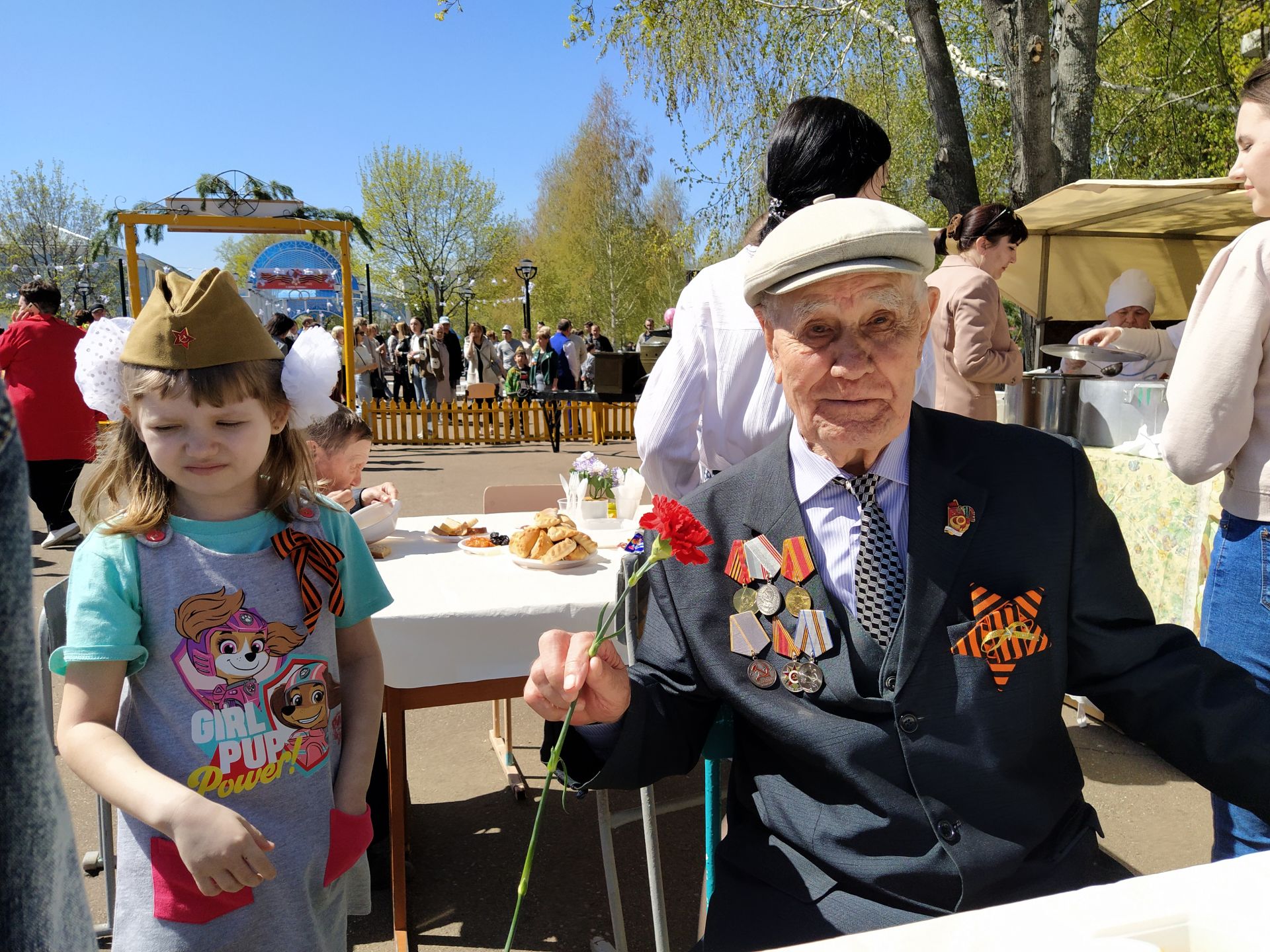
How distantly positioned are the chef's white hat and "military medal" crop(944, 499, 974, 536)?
15.4ft

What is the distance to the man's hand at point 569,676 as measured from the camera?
1.24 m

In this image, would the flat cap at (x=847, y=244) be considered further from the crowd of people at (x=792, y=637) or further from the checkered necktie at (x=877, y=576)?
the checkered necktie at (x=877, y=576)

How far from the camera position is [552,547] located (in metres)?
2.96

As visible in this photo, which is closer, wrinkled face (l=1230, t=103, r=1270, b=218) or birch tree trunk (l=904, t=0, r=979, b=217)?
wrinkled face (l=1230, t=103, r=1270, b=218)

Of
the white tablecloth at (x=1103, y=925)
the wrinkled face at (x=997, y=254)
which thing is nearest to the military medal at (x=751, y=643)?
the white tablecloth at (x=1103, y=925)

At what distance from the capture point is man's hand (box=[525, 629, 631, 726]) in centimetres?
124

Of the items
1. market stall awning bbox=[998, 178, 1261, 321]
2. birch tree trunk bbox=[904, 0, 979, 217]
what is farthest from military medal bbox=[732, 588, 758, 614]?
birch tree trunk bbox=[904, 0, 979, 217]

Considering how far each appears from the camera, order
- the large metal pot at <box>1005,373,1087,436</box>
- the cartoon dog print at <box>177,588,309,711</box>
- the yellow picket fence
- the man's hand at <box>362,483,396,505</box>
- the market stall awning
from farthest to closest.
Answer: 1. the yellow picket fence
2. the market stall awning
3. the large metal pot at <box>1005,373,1087,436</box>
4. the man's hand at <box>362,483,396,505</box>
5. the cartoon dog print at <box>177,588,309,711</box>

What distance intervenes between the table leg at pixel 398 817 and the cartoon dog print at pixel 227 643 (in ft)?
3.06

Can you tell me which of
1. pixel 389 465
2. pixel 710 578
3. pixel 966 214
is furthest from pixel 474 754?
pixel 389 465

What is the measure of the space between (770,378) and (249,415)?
1385 mm

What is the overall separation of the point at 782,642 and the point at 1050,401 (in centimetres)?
369

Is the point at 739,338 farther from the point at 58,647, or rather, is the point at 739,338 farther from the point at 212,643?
the point at 58,647

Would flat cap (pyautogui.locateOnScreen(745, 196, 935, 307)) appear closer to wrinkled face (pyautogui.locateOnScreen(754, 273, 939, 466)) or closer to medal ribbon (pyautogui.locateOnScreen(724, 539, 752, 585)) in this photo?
wrinkled face (pyautogui.locateOnScreen(754, 273, 939, 466))
